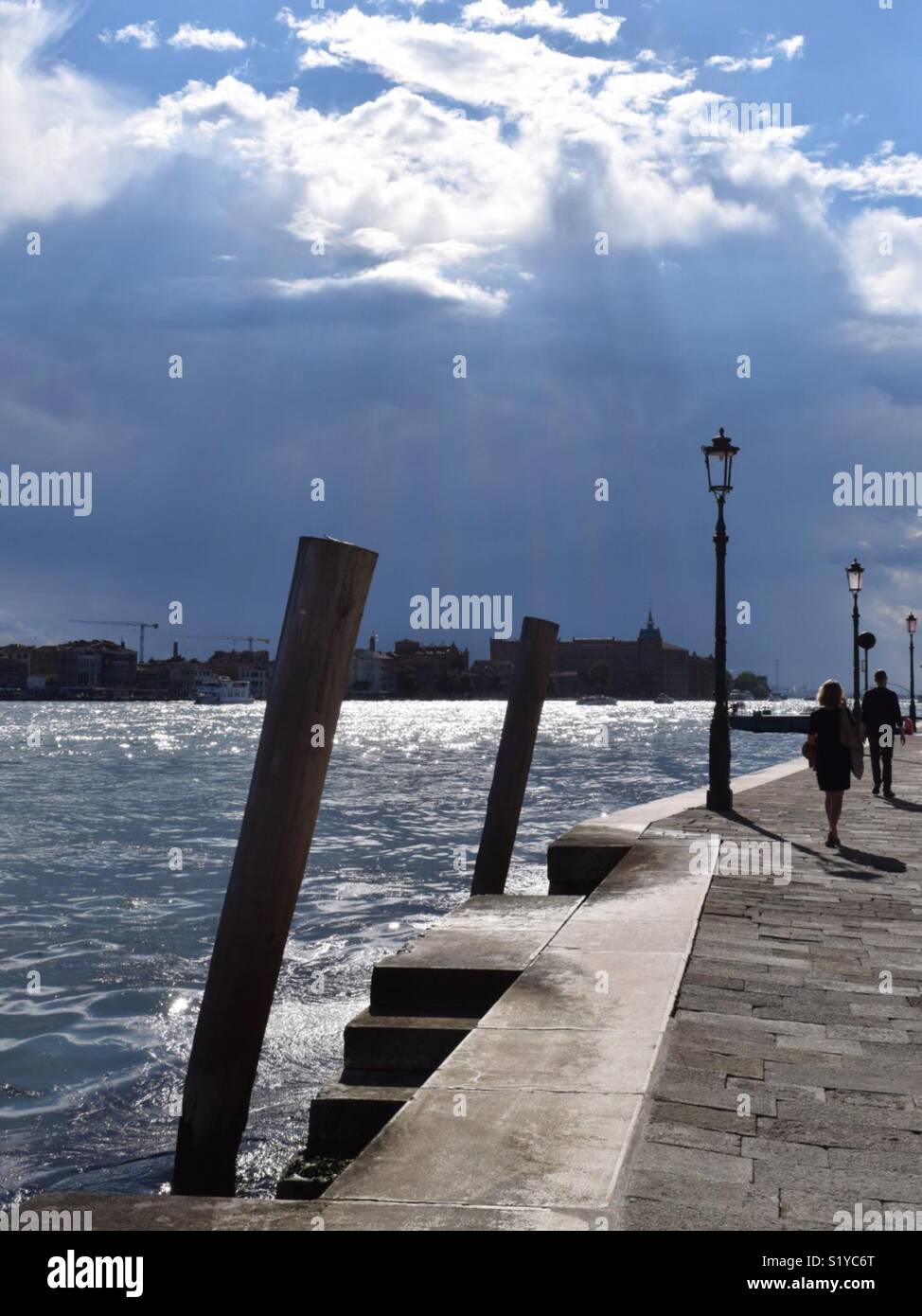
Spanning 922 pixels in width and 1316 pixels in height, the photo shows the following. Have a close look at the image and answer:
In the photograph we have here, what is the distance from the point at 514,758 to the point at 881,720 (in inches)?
253

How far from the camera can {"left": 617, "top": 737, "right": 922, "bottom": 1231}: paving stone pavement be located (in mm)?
3539

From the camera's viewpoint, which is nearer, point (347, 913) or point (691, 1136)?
point (691, 1136)

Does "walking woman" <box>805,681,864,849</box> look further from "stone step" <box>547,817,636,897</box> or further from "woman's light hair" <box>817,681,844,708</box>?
"stone step" <box>547,817,636,897</box>

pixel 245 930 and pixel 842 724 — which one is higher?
pixel 842 724

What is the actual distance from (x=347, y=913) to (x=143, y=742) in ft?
206

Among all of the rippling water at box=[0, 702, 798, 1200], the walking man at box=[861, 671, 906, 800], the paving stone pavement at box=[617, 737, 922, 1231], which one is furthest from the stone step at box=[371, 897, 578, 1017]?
the walking man at box=[861, 671, 906, 800]

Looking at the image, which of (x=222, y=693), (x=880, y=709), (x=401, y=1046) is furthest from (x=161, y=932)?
(x=222, y=693)

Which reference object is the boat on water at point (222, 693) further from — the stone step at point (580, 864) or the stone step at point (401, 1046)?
the stone step at point (401, 1046)

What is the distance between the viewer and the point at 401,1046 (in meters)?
6.04

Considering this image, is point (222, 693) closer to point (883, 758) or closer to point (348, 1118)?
point (883, 758)

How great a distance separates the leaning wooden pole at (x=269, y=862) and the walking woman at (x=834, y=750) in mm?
6348
